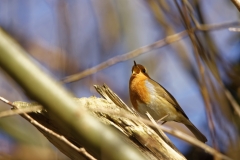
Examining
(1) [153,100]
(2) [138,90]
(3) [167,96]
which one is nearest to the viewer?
(2) [138,90]

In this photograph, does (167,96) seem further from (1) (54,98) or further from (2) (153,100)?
(1) (54,98)

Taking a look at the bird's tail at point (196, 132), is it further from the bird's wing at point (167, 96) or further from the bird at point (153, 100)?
the bird's wing at point (167, 96)

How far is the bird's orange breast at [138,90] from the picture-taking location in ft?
15.4

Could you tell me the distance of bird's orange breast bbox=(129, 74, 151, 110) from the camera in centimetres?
468

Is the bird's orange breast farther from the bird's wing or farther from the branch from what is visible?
the branch

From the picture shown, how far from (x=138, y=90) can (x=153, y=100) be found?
28cm

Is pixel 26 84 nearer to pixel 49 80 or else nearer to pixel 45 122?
pixel 49 80

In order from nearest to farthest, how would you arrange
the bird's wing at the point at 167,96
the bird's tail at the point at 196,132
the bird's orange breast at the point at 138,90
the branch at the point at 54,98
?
the branch at the point at 54,98, the bird's tail at the point at 196,132, the bird's orange breast at the point at 138,90, the bird's wing at the point at 167,96

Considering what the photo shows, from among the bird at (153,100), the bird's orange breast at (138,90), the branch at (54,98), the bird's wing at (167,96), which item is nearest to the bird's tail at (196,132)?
the bird at (153,100)

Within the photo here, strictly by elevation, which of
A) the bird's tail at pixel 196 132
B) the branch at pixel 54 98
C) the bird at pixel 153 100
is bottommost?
the branch at pixel 54 98

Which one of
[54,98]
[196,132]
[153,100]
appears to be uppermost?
[153,100]

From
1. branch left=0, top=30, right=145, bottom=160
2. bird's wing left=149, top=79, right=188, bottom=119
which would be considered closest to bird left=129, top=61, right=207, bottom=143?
bird's wing left=149, top=79, right=188, bottom=119

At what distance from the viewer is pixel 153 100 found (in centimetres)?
488

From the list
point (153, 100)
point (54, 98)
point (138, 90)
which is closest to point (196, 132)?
point (153, 100)
